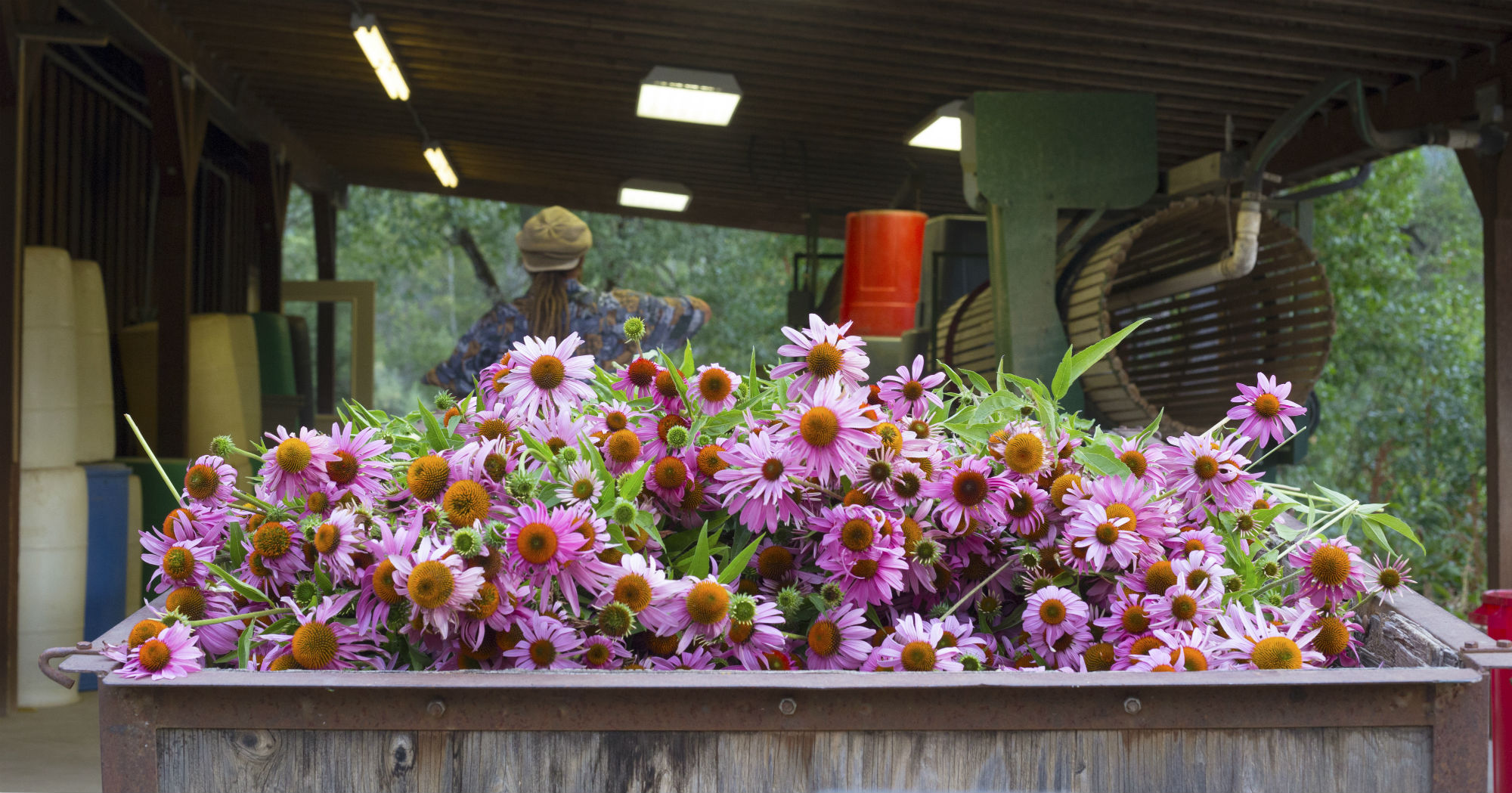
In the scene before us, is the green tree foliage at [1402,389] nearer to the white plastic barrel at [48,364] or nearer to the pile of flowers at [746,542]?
the white plastic barrel at [48,364]

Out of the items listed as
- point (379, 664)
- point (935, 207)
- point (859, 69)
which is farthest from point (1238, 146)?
point (379, 664)

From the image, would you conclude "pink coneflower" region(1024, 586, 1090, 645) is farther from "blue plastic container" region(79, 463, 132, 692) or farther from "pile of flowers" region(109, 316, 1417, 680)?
"blue plastic container" region(79, 463, 132, 692)

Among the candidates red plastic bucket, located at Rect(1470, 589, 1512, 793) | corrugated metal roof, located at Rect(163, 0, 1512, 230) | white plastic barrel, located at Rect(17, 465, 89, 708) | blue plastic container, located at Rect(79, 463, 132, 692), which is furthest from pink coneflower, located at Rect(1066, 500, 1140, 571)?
blue plastic container, located at Rect(79, 463, 132, 692)

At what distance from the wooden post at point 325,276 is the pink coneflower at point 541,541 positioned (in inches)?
419

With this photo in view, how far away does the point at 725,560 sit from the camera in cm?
118

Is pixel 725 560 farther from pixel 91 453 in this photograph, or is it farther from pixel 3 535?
pixel 91 453

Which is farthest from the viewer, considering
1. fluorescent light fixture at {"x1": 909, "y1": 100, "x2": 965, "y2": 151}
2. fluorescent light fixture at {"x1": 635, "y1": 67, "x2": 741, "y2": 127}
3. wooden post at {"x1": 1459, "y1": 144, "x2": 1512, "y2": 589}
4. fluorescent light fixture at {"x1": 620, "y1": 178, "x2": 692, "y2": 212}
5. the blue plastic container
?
fluorescent light fixture at {"x1": 620, "y1": 178, "x2": 692, "y2": 212}

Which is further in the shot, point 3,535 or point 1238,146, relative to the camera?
point 1238,146

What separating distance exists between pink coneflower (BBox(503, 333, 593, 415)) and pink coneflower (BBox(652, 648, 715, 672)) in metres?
0.29

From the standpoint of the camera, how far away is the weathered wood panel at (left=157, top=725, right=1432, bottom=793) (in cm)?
105

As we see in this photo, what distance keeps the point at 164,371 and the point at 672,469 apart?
6.00 metres

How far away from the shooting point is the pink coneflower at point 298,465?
1.16 m

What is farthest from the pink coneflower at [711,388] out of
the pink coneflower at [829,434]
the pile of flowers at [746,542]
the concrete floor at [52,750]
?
the concrete floor at [52,750]

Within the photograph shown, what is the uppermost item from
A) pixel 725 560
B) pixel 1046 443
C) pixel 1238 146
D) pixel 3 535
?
pixel 1238 146
